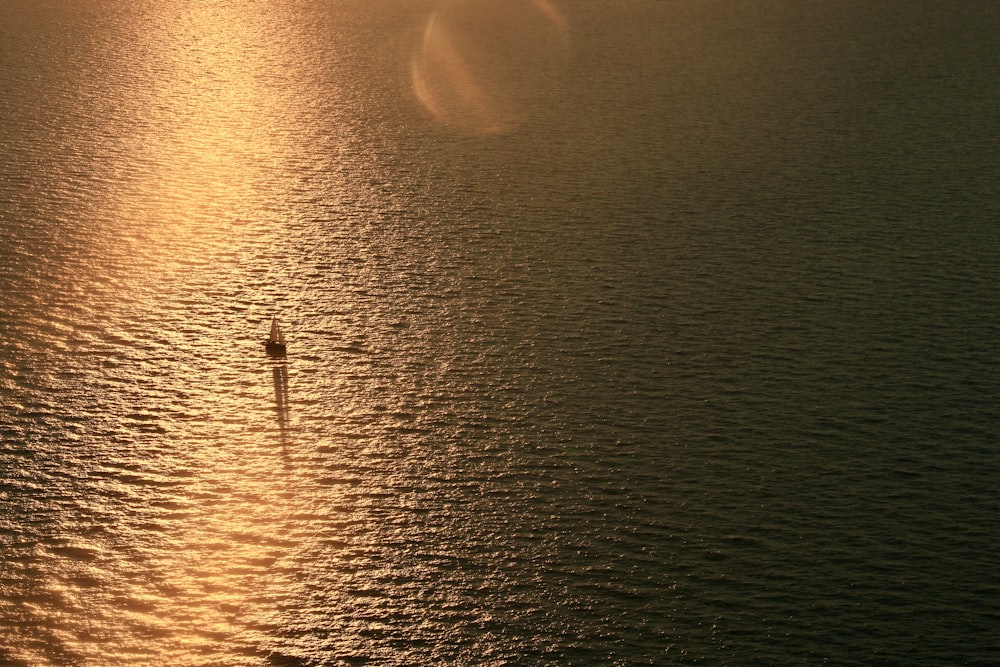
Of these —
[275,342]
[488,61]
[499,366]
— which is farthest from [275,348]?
[488,61]

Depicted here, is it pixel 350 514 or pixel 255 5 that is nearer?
pixel 350 514

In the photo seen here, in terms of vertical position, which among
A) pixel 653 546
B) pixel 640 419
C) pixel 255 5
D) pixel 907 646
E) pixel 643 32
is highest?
pixel 255 5

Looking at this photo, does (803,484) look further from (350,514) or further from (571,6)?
(571,6)

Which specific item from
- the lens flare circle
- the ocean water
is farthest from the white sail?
the lens flare circle

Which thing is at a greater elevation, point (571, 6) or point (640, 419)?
point (571, 6)

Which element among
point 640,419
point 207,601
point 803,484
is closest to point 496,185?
point 640,419

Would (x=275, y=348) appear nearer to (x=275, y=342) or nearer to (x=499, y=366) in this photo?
(x=275, y=342)

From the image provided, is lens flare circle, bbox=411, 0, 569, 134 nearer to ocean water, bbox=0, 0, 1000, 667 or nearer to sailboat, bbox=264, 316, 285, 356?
ocean water, bbox=0, 0, 1000, 667

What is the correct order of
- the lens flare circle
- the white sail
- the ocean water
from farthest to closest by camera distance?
the lens flare circle → the white sail → the ocean water
